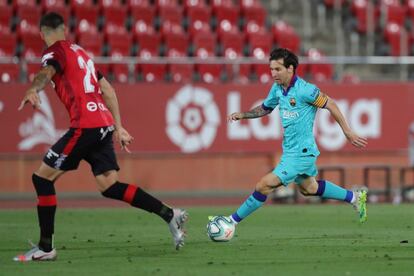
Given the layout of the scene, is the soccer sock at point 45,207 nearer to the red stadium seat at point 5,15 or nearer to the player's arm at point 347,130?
the player's arm at point 347,130

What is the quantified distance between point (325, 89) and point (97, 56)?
17.1ft

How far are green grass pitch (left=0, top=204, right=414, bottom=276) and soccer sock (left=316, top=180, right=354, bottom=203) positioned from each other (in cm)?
48

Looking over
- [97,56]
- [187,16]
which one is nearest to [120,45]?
[97,56]

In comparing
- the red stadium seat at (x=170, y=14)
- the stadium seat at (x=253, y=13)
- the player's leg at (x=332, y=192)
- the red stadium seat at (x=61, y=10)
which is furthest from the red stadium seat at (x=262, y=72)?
the player's leg at (x=332, y=192)

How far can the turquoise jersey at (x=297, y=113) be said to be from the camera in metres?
12.2

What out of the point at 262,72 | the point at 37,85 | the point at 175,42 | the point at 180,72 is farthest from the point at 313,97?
the point at 175,42

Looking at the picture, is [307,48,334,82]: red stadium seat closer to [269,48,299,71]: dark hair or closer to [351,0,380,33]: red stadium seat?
[351,0,380,33]: red stadium seat

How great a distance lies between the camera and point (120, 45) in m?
24.0

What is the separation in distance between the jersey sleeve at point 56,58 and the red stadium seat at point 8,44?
Result: 13.1m

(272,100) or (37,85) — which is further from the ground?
(37,85)

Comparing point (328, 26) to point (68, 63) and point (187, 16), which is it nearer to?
point (187, 16)

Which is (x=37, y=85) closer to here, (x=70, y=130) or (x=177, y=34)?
(x=70, y=130)

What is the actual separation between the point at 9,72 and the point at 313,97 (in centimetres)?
1164

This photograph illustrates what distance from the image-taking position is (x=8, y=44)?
23.3 m
